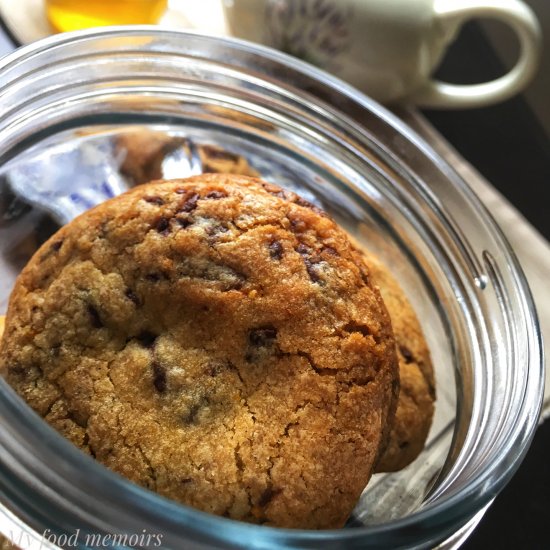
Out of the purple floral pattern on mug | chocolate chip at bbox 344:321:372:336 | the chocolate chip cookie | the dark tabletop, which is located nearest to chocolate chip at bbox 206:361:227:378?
the chocolate chip cookie

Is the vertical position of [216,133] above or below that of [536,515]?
above

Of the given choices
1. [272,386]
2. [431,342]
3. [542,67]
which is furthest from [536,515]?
[542,67]

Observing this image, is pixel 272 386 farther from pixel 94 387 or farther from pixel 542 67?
pixel 542 67

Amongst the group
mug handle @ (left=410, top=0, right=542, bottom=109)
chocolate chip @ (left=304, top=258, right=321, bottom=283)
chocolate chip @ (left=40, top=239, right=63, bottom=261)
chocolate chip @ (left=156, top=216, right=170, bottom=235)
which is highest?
mug handle @ (left=410, top=0, right=542, bottom=109)

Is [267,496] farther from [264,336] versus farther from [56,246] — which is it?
[56,246]

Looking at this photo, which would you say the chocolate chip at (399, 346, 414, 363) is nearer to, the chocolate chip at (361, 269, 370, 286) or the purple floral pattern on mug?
the chocolate chip at (361, 269, 370, 286)

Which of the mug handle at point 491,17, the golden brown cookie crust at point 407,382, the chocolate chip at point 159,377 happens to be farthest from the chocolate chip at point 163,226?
the mug handle at point 491,17

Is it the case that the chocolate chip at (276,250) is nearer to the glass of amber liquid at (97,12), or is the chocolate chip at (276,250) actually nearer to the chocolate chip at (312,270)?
the chocolate chip at (312,270)
